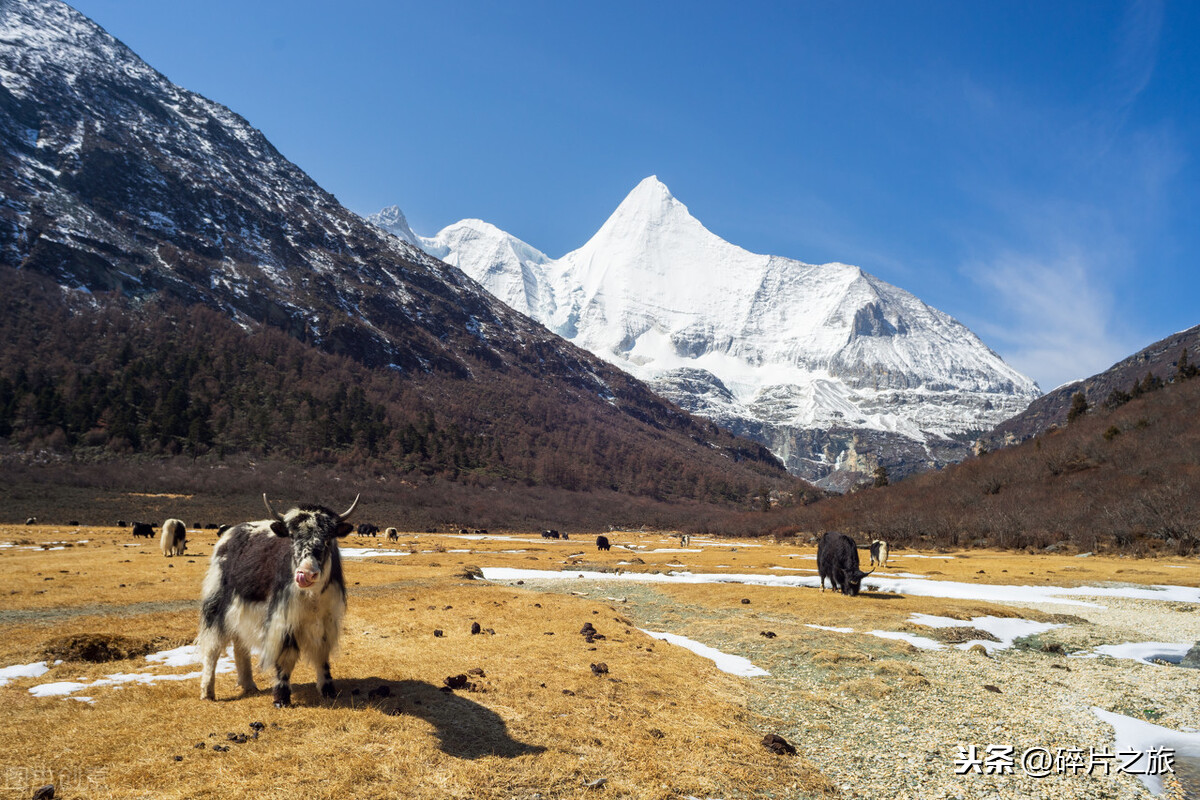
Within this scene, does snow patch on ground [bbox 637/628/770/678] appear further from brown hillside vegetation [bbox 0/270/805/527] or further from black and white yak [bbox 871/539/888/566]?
brown hillside vegetation [bbox 0/270/805/527]

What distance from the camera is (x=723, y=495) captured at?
615 ft

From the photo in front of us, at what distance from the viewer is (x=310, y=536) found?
8.61 metres

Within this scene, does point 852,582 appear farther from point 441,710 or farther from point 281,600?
point 281,600

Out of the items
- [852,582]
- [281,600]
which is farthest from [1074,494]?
[281,600]

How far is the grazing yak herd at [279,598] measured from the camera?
338 inches

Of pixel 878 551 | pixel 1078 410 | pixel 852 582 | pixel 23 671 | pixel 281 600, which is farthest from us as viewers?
pixel 1078 410

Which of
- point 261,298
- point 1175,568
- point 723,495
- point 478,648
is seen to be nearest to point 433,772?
point 478,648

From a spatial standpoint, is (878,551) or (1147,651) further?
(878,551)

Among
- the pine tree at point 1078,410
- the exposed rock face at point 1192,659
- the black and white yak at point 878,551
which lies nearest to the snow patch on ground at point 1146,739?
the exposed rock face at point 1192,659

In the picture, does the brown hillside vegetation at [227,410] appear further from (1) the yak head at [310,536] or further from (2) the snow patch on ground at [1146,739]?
(2) the snow patch on ground at [1146,739]

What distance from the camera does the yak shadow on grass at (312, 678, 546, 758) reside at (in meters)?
7.79

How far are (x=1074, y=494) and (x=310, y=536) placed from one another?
262 ft

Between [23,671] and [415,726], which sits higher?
[415,726]

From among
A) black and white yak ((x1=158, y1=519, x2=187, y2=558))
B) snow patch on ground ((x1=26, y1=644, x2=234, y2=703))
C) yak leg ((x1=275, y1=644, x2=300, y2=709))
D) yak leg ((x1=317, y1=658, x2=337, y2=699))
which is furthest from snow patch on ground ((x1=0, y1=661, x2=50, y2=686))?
black and white yak ((x1=158, y1=519, x2=187, y2=558))
